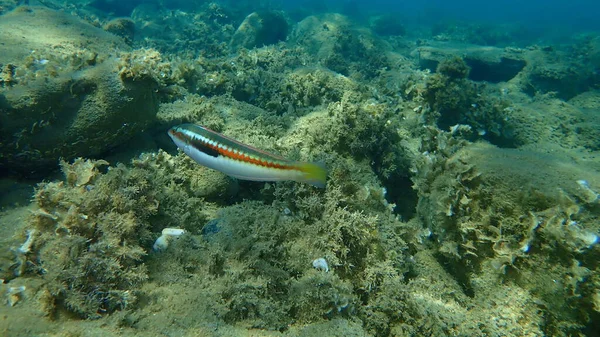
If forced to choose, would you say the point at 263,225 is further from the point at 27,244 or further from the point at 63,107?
the point at 63,107

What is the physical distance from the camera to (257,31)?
54.5ft

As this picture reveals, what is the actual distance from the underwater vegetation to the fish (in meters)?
0.83

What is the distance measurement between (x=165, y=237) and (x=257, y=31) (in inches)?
623

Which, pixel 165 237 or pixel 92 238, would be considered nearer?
pixel 92 238

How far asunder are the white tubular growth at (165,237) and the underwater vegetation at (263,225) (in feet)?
0.13

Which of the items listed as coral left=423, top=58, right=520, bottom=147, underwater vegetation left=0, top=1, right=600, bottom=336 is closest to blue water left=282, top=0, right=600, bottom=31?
coral left=423, top=58, right=520, bottom=147

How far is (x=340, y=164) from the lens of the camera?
385cm

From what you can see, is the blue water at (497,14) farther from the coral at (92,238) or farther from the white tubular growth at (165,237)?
the white tubular growth at (165,237)

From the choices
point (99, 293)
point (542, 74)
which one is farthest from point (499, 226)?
point (542, 74)

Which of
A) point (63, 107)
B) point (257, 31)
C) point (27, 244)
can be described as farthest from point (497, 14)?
point (27, 244)

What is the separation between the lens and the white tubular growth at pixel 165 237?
Result: 304 cm

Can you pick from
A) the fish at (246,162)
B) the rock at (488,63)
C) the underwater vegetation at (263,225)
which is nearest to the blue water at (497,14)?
the rock at (488,63)

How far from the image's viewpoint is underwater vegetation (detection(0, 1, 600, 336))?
2.50m

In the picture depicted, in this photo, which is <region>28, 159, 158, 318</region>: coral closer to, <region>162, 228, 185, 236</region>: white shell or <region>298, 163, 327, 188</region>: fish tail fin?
<region>162, 228, 185, 236</region>: white shell
